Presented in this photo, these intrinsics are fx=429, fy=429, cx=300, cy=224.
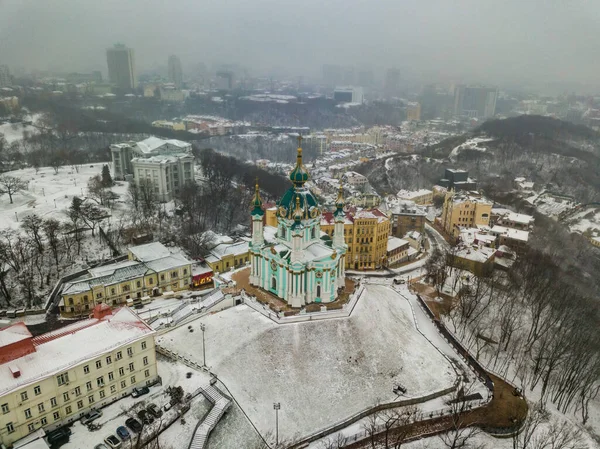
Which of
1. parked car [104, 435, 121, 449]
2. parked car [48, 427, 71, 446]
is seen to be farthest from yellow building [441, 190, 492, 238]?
parked car [48, 427, 71, 446]

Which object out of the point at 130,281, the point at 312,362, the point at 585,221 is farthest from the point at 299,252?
the point at 585,221

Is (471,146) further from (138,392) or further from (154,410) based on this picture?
(154,410)

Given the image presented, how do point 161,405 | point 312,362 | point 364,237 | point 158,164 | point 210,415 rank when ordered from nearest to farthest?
1. point 210,415
2. point 161,405
3. point 312,362
4. point 364,237
5. point 158,164

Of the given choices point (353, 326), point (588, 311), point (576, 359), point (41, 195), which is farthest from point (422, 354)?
point (41, 195)

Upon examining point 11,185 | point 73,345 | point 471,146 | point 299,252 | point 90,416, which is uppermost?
point 299,252

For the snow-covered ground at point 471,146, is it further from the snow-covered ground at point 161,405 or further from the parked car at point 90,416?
the parked car at point 90,416

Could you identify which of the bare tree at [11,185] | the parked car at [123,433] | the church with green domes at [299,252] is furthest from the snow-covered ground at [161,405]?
the bare tree at [11,185]
